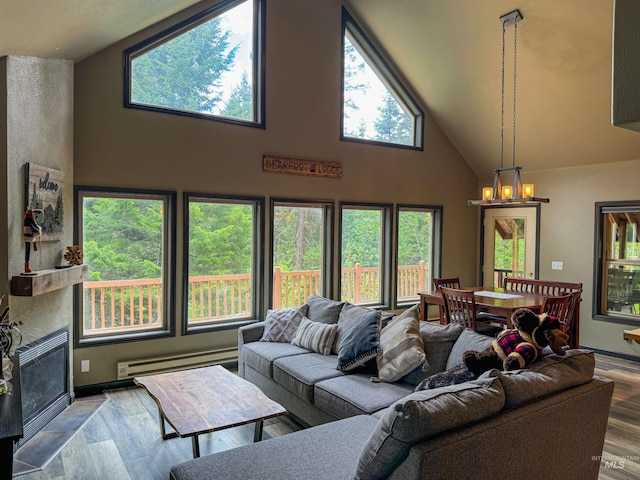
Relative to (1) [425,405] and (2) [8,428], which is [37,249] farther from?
(1) [425,405]

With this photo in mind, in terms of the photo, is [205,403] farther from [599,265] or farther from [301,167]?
[599,265]

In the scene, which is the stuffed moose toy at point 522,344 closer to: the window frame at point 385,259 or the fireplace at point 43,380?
the fireplace at point 43,380

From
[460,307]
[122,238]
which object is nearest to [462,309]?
[460,307]

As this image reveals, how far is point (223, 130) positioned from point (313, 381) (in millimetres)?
3031

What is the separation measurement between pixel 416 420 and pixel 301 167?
4.25 metres

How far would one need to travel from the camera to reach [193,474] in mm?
2061

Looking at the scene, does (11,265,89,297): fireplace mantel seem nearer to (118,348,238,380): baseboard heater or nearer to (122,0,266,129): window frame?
(118,348,238,380): baseboard heater

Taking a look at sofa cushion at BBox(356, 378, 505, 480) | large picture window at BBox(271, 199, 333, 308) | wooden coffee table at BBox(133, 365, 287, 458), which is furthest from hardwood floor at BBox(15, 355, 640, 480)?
large picture window at BBox(271, 199, 333, 308)

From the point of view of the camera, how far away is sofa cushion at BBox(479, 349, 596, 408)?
2047 mm

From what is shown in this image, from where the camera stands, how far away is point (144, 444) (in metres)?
3.38

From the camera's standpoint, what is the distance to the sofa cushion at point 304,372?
340 cm

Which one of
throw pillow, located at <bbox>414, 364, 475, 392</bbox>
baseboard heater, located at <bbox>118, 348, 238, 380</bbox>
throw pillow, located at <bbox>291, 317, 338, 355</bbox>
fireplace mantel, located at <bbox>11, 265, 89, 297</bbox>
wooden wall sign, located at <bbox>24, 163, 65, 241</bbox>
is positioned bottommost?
baseboard heater, located at <bbox>118, 348, 238, 380</bbox>

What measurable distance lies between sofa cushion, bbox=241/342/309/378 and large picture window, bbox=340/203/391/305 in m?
2.04

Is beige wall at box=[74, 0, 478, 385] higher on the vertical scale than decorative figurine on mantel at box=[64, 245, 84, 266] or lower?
higher
